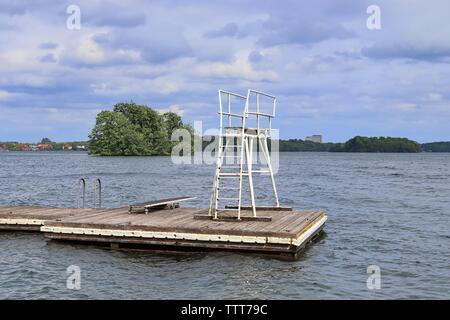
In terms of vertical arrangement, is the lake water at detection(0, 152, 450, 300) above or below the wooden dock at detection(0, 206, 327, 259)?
below

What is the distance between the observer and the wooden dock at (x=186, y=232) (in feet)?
54.9

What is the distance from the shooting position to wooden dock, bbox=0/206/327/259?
1672 cm

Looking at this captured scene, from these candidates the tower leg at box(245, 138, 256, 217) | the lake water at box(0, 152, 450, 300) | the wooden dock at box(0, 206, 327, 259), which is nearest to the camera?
the lake water at box(0, 152, 450, 300)

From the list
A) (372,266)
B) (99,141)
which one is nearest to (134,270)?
(372,266)

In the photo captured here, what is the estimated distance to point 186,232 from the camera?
56.8ft
